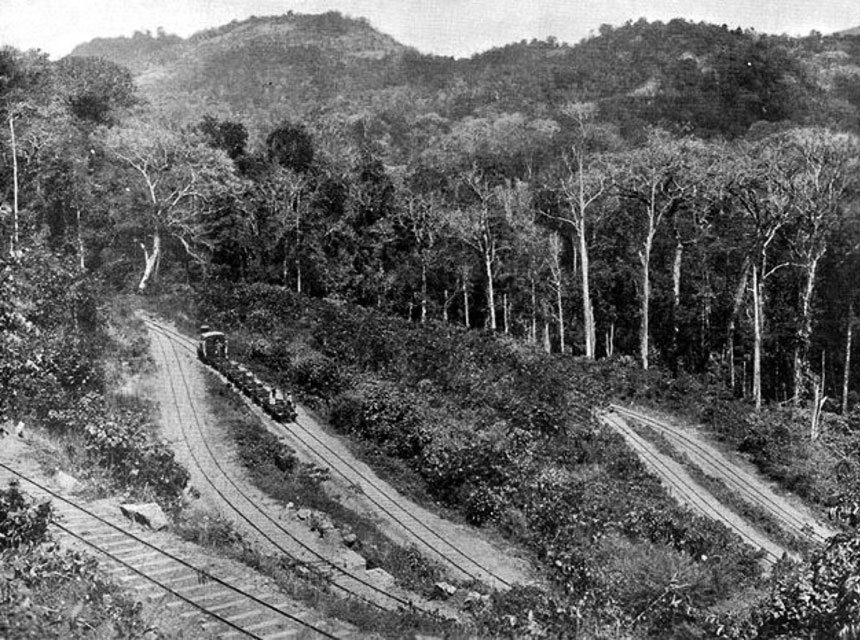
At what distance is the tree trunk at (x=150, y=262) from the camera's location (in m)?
39.3

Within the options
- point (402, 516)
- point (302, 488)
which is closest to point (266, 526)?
point (302, 488)

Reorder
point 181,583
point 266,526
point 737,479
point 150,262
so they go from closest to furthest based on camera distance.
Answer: point 181,583 → point 266,526 → point 737,479 → point 150,262

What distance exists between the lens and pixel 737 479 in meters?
26.0

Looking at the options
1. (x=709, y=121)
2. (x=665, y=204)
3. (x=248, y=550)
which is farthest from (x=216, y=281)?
(x=709, y=121)

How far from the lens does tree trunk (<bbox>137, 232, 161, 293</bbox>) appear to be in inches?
1548

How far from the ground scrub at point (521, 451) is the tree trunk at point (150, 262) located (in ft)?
14.8

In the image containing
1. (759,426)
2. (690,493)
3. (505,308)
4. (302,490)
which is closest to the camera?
(302,490)

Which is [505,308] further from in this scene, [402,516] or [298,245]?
[402,516]

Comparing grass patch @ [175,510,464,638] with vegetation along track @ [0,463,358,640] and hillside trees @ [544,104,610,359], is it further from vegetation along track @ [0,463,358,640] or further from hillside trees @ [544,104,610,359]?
hillside trees @ [544,104,610,359]

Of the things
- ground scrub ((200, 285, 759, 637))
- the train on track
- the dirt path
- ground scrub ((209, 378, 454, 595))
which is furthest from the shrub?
the train on track

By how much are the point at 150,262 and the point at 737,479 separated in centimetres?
2891

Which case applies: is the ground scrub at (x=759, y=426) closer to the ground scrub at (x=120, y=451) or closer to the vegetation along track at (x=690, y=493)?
the vegetation along track at (x=690, y=493)

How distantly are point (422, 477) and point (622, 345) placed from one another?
3386 cm

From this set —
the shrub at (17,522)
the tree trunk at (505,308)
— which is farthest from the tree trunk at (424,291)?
the shrub at (17,522)
